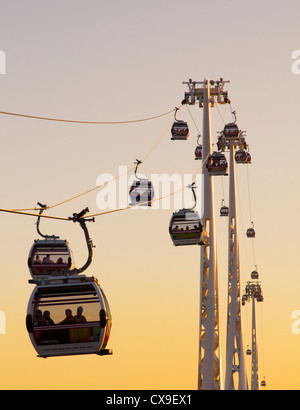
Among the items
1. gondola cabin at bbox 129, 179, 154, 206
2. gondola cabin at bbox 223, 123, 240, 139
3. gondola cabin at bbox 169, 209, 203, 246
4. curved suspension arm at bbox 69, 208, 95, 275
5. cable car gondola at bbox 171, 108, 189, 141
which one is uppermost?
gondola cabin at bbox 223, 123, 240, 139

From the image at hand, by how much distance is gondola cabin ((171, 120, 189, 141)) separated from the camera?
134 feet

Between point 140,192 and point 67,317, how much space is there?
55.7ft

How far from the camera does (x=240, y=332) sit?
59.5 metres

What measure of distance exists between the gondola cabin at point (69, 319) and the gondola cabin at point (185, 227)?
10.2 metres

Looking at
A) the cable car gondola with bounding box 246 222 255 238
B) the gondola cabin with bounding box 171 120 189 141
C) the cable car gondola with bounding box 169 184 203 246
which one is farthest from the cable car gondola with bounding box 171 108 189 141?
the cable car gondola with bounding box 246 222 255 238

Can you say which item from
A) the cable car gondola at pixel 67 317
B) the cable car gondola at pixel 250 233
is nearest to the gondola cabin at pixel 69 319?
the cable car gondola at pixel 67 317

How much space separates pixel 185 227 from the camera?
3566cm

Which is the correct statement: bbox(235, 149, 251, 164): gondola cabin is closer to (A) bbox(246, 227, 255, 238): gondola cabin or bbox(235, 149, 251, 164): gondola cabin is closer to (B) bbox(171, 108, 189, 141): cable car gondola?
(A) bbox(246, 227, 255, 238): gondola cabin

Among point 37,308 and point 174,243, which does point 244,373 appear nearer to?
point 174,243

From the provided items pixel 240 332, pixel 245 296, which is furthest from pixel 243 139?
pixel 245 296

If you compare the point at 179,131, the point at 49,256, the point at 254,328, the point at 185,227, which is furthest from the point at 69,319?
the point at 254,328

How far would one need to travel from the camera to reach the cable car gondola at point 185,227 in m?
35.6

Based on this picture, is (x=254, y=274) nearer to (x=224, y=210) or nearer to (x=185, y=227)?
(x=224, y=210)

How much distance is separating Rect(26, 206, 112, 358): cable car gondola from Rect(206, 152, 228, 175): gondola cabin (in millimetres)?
13654
